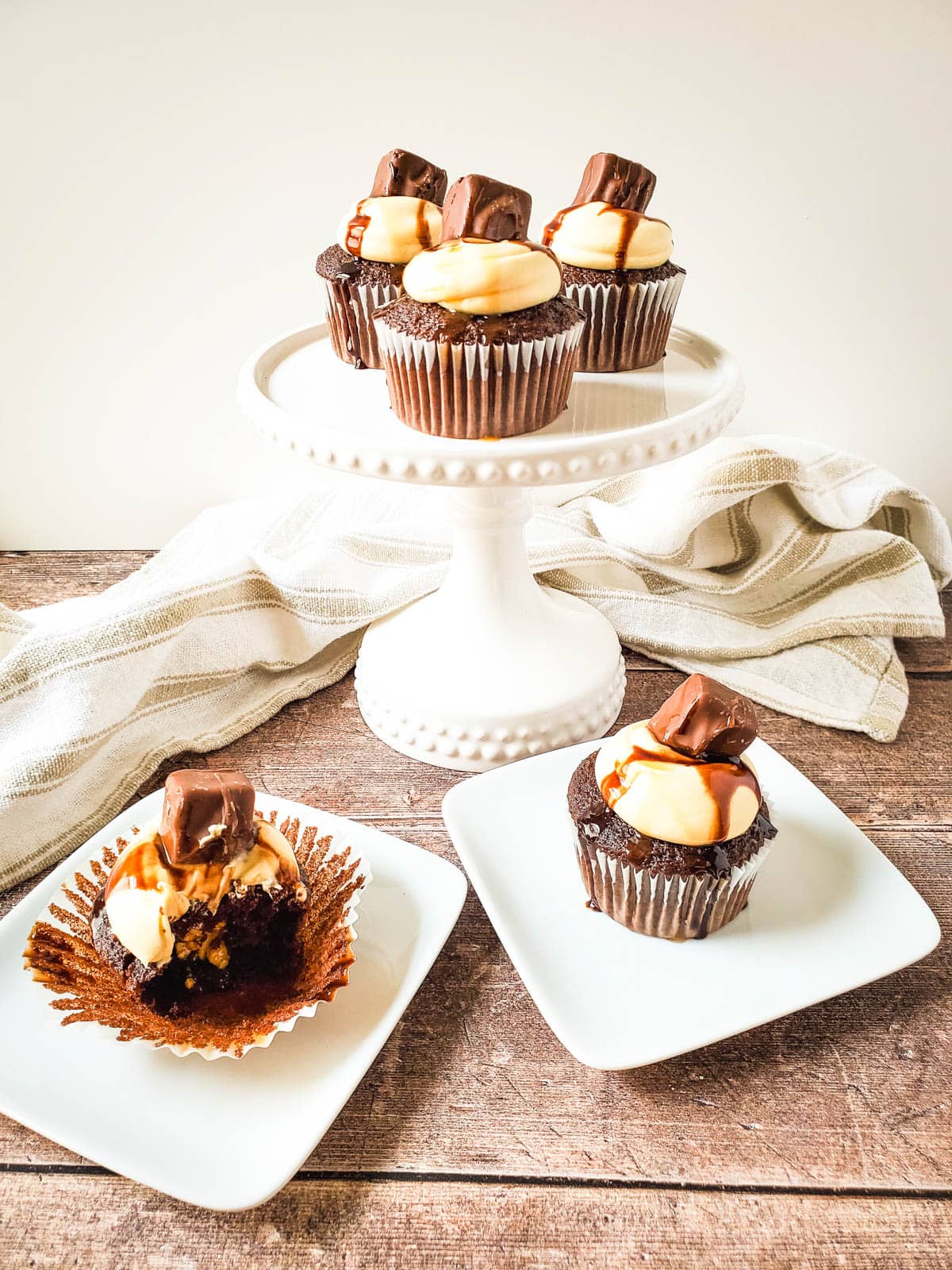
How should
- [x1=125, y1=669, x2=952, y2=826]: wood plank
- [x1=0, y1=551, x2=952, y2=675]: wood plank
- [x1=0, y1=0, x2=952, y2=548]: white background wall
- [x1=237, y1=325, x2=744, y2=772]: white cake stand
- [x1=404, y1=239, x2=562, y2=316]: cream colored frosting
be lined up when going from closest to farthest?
[x1=404, y1=239, x2=562, y2=316]: cream colored frosting
[x1=237, y1=325, x2=744, y2=772]: white cake stand
[x1=125, y1=669, x2=952, y2=826]: wood plank
[x1=0, y1=0, x2=952, y2=548]: white background wall
[x1=0, y1=551, x2=952, y2=675]: wood plank

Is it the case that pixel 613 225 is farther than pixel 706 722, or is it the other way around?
pixel 613 225

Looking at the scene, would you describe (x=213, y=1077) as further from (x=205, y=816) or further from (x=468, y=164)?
(x=468, y=164)

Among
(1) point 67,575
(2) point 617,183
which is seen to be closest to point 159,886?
(2) point 617,183

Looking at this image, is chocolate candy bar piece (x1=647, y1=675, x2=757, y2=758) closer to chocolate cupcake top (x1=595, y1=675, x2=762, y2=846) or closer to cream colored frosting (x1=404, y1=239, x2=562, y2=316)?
chocolate cupcake top (x1=595, y1=675, x2=762, y2=846)

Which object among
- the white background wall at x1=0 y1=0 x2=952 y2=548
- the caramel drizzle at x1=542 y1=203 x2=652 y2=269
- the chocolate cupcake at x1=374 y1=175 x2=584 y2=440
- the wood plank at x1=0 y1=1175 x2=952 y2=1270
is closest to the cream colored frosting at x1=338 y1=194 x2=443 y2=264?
the chocolate cupcake at x1=374 y1=175 x2=584 y2=440

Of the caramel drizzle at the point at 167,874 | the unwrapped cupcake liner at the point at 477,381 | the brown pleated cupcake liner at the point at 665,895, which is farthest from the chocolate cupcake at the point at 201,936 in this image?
the unwrapped cupcake liner at the point at 477,381

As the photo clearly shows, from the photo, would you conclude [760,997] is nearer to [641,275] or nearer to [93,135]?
[641,275]

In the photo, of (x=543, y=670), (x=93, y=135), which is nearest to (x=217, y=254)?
(x=93, y=135)
